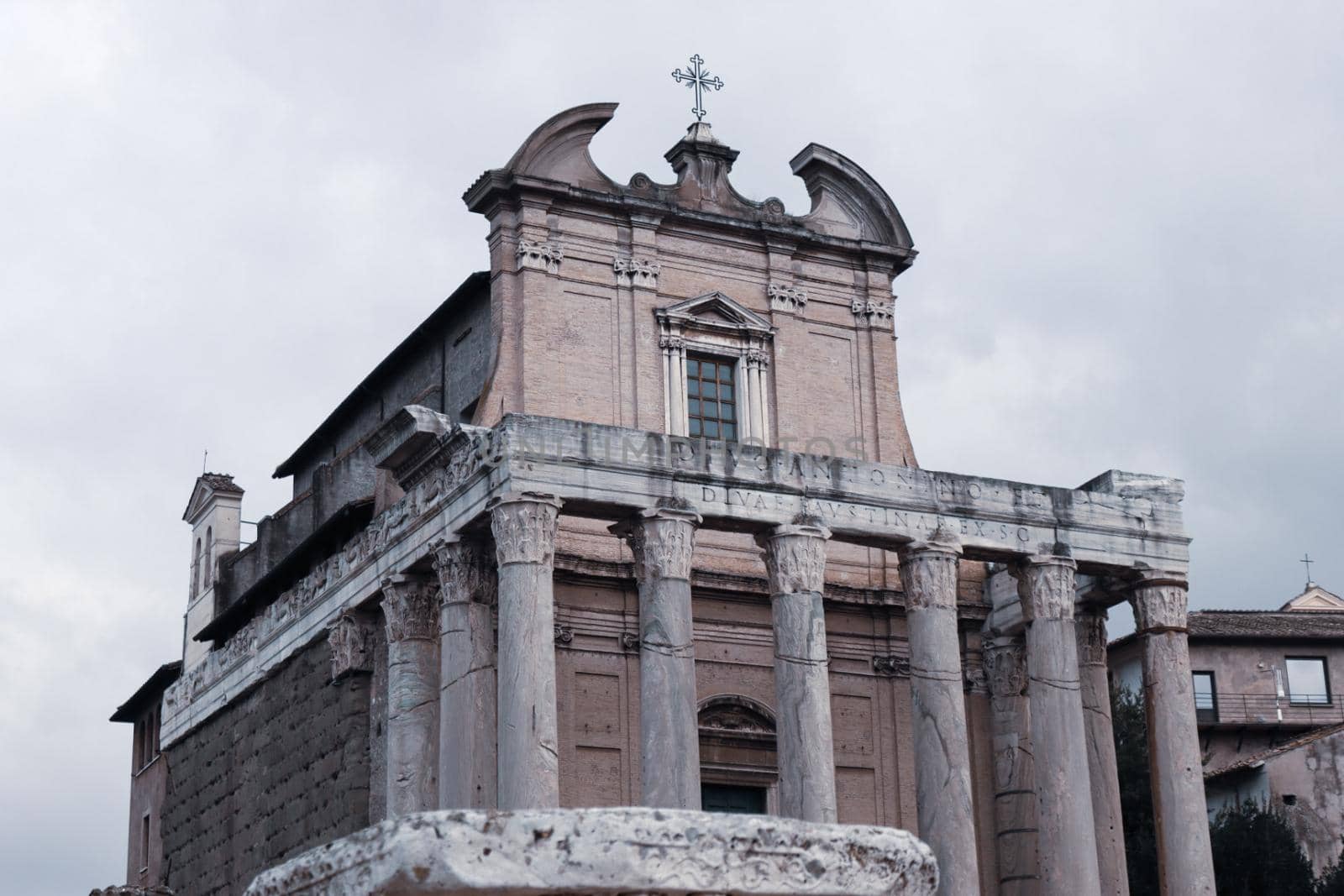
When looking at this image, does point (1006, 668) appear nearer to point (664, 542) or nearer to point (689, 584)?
point (689, 584)

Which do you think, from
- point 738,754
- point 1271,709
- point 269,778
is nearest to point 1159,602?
point 738,754

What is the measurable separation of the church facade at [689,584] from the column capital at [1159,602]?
5cm

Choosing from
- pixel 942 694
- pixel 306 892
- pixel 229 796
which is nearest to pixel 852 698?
pixel 942 694

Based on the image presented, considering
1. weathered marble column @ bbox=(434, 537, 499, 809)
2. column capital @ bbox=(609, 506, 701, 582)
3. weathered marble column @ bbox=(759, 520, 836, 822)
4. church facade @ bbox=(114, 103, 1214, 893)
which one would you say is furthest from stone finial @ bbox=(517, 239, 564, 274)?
weathered marble column @ bbox=(759, 520, 836, 822)

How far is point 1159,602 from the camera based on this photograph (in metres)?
23.8

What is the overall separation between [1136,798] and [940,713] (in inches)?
545

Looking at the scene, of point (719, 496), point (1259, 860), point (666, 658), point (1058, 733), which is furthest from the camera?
point (1259, 860)

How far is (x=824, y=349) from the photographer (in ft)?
88.5

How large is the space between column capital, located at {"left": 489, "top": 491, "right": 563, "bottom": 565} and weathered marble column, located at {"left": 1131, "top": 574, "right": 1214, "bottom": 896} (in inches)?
317

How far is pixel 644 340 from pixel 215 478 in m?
14.7

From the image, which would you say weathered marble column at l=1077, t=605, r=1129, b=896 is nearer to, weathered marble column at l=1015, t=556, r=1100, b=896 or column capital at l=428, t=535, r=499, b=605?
weathered marble column at l=1015, t=556, r=1100, b=896

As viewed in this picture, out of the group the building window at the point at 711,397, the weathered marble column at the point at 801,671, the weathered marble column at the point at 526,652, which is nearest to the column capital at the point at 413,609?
the weathered marble column at the point at 526,652

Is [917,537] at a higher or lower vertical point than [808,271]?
lower

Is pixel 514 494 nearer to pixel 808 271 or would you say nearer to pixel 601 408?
pixel 601 408
